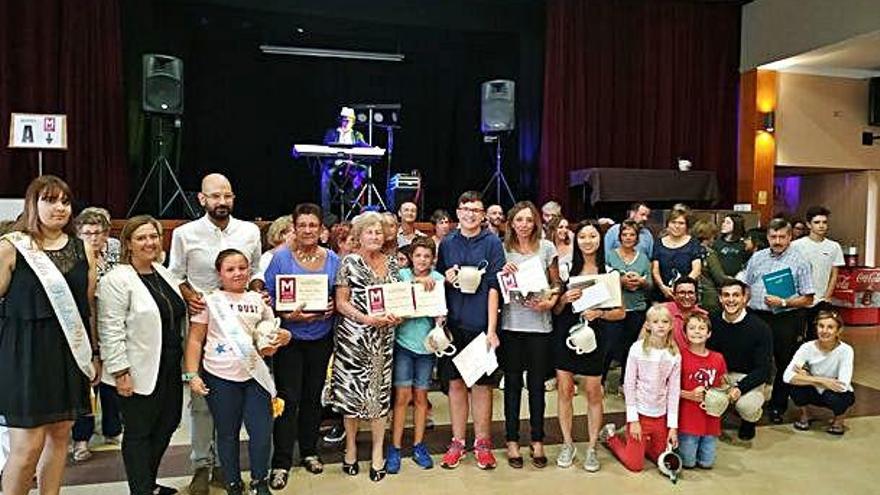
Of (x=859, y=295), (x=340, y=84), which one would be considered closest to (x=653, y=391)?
(x=859, y=295)

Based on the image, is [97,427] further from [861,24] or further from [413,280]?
[861,24]

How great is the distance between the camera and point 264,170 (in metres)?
8.66

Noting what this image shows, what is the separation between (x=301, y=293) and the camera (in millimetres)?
3115

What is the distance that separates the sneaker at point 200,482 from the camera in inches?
121

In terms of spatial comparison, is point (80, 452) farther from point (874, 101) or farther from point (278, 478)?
point (874, 101)

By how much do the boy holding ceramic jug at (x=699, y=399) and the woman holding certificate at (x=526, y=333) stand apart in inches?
27.8

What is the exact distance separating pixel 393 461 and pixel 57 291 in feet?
5.56

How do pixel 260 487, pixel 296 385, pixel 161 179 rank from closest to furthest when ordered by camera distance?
pixel 260 487 < pixel 296 385 < pixel 161 179

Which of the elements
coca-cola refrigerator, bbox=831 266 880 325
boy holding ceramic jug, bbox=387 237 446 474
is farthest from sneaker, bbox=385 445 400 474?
coca-cola refrigerator, bbox=831 266 880 325

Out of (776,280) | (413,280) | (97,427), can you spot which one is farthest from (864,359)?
(97,427)

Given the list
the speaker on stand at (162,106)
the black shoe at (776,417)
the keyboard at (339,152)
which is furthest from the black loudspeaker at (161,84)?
the black shoe at (776,417)

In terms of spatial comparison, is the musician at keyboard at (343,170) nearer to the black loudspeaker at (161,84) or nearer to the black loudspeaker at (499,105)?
the black loudspeaker at (499,105)

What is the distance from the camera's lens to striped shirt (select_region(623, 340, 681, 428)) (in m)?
3.40

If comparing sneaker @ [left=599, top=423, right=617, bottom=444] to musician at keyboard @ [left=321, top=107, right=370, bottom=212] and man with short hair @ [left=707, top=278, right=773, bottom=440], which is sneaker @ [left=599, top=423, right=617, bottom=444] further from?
musician at keyboard @ [left=321, top=107, right=370, bottom=212]
